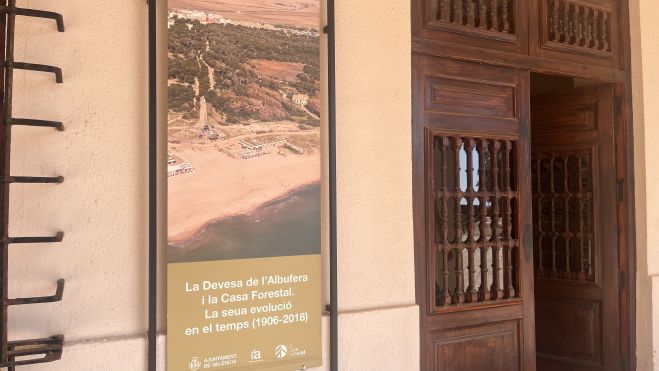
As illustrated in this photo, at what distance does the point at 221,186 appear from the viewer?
2.97 m

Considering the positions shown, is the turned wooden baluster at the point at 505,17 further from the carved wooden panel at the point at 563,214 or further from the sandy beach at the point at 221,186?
the sandy beach at the point at 221,186

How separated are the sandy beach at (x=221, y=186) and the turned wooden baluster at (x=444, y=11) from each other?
1.37 metres

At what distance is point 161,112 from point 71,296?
0.88m

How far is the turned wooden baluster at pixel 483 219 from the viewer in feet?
13.1

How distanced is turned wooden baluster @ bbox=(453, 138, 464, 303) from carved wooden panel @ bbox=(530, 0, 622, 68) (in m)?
0.92

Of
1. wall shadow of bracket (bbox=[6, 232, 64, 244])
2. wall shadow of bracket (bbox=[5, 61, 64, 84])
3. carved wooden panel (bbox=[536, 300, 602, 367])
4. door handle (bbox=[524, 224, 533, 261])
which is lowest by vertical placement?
carved wooden panel (bbox=[536, 300, 602, 367])

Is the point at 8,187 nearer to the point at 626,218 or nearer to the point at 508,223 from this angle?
the point at 508,223

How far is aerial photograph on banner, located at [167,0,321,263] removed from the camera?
A: 2904 millimetres

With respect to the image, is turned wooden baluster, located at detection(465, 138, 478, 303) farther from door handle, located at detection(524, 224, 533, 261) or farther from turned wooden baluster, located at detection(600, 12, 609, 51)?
turned wooden baluster, located at detection(600, 12, 609, 51)

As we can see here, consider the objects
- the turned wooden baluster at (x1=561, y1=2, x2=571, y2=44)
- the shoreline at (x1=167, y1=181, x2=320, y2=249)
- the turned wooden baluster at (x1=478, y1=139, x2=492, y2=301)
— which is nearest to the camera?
the shoreline at (x1=167, y1=181, x2=320, y2=249)

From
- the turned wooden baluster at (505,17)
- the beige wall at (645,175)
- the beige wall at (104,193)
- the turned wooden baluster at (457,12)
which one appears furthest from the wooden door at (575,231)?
the beige wall at (104,193)

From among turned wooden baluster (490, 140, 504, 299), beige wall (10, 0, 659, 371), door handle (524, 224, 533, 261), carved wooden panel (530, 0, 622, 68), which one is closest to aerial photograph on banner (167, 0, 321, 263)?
beige wall (10, 0, 659, 371)

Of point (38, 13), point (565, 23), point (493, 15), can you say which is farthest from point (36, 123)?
point (565, 23)

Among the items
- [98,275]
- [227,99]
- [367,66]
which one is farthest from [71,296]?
[367,66]
